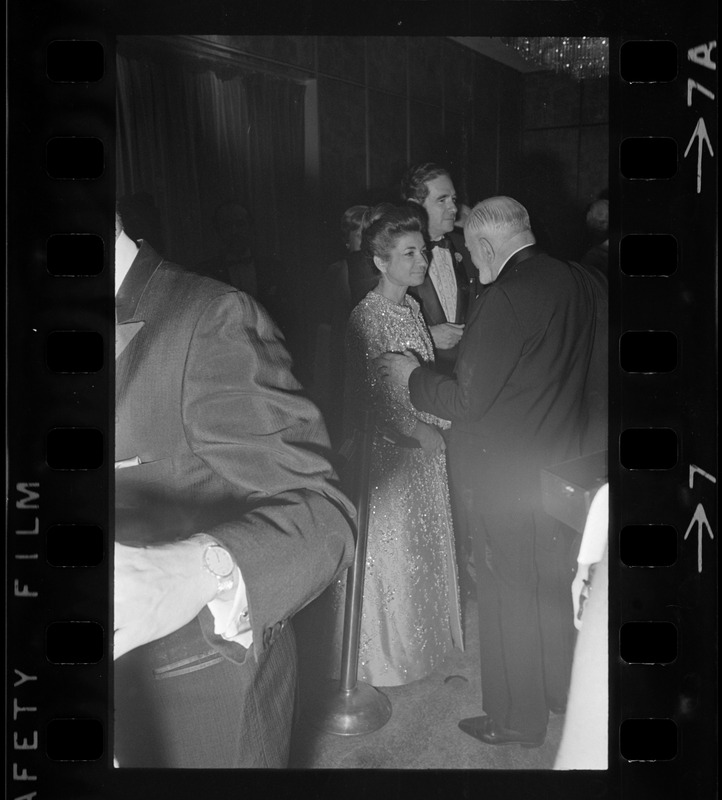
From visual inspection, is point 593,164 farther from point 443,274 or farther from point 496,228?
point 443,274

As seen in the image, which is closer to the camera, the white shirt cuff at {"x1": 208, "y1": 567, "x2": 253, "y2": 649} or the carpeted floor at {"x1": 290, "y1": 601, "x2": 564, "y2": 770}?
the white shirt cuff at {"x1": 208, "y1": 567, "x2": 253, "y2": 649}

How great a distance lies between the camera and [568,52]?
1.29 metres

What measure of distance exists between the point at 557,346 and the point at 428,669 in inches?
21.8

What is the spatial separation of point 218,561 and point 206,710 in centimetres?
26

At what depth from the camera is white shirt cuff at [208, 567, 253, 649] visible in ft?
3.53

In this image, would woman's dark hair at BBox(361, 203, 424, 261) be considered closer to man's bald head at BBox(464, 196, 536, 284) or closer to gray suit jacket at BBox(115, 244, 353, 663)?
A: man's bald head at BBox(464, 196, 536, 284)

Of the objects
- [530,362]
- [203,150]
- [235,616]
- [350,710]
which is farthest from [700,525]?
[203,150]

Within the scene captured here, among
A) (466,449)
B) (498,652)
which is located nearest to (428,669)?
(498,652)

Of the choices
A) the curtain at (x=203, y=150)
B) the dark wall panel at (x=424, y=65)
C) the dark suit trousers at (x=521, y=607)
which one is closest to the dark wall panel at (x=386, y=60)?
the dark wall panel at (x=424, y=65)

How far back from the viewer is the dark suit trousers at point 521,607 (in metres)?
1.30

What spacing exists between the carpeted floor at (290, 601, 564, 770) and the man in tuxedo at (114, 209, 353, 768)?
0.07 m

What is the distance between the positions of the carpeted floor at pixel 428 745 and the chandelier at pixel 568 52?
3.13 feet

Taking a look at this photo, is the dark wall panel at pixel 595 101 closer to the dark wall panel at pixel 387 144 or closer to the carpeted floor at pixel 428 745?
the dark wall panel at pixel 387 144

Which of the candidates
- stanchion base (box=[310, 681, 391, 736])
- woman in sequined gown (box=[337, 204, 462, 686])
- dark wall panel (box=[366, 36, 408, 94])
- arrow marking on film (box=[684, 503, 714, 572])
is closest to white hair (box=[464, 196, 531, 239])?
woman in sequined gown (box=[337, 204, 462, 686])
